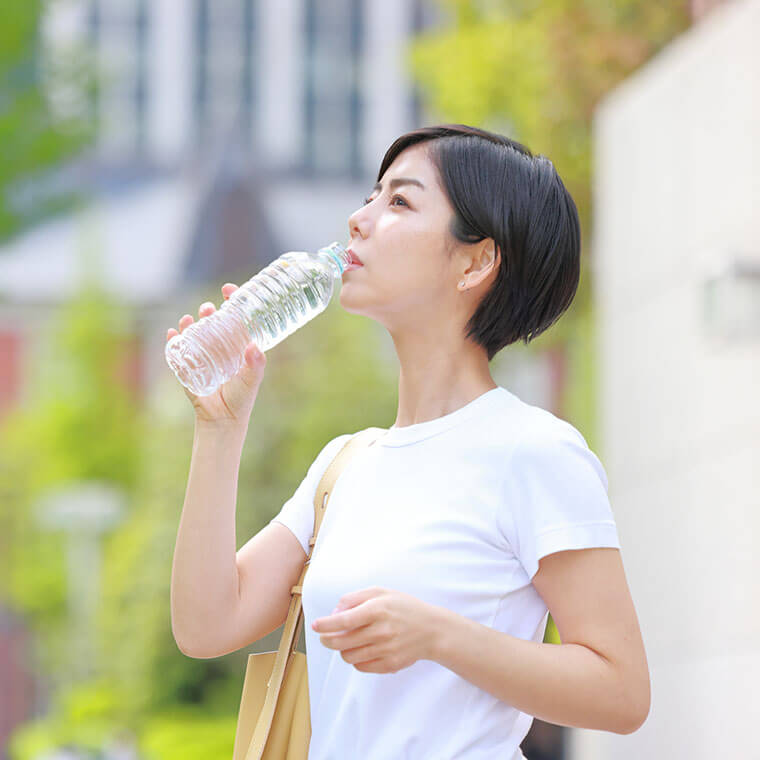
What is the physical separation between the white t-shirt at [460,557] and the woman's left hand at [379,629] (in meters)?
0.15

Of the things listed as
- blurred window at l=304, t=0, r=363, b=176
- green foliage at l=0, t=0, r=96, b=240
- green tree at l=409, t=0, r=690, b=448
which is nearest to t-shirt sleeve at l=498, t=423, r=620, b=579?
green tree at l=409, t=0, r=690, b=448

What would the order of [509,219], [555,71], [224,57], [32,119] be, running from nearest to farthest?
[509,219] → [555,71] → [32,119] → [224,57]

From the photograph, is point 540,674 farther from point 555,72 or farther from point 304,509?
point 555,72

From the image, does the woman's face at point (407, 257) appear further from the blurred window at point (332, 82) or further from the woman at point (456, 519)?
the blurred window at point (332, 82)

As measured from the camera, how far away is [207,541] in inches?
63.4

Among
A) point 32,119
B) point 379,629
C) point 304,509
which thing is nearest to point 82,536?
point 32,119

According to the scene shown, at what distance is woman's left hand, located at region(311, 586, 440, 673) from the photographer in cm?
125

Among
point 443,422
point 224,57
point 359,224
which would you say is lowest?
point 443,422

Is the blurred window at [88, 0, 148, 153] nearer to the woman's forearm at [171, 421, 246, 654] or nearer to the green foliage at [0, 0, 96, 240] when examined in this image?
the green foliage at [0, 0, 96, 240]

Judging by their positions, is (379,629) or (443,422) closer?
(379,629)

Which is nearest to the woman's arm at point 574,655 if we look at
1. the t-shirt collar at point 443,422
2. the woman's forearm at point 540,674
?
the woman's forearm at point 540,674

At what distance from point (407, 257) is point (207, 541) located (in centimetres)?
Answer: 43

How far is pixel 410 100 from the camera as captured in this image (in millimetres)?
34906

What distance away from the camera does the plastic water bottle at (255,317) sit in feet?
5.38
